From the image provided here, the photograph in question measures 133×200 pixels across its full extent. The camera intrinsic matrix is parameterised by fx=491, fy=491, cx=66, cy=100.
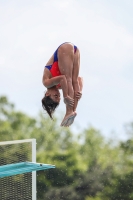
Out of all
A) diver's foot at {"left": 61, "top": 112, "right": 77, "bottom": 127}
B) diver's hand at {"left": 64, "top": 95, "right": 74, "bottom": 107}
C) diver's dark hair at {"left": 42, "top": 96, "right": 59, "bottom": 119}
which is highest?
diver's dark hair at {"left": 42, "top": 96, "right": 59, "bottom": 119}

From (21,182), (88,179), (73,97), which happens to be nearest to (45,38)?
(88,179)

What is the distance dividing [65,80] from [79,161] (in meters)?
10.2

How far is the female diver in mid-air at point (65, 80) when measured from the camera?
14.3 feet

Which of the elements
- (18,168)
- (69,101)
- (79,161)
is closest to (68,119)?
(69,101)

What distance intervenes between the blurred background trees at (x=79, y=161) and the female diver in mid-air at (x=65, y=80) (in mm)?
9653

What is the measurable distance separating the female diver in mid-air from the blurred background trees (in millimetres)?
9653

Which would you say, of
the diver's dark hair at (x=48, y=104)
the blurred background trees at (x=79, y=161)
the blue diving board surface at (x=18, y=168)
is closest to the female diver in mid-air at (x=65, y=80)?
the diver's dark hair at (x=48, y=104)

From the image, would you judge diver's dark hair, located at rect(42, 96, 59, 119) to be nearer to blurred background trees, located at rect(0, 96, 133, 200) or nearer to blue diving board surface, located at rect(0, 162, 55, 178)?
blue diving board surface, located at rect(0, 162, 55, 178)

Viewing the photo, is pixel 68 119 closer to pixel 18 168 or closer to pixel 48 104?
pixel 48 104

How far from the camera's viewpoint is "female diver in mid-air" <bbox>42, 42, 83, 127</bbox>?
435 cm

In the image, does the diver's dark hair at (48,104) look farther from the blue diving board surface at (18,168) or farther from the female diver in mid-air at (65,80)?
the blue diving board surface at (18,168)

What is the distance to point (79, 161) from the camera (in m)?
14.4

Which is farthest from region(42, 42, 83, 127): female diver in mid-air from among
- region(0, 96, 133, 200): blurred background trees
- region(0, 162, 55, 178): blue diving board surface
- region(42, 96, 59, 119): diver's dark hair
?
region(0, 96, 133, 200): blurred background trees

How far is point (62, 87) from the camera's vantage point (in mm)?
4348
